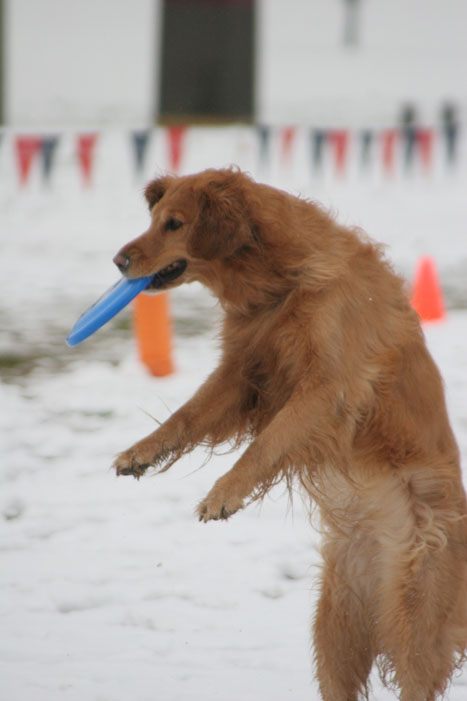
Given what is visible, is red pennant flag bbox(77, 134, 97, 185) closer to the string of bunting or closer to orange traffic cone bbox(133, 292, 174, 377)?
the string of bunting

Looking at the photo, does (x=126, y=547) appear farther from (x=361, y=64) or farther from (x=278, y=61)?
(x=361, y=64)

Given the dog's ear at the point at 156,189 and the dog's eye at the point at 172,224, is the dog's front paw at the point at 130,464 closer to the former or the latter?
the dog's eye at the point at 172,224

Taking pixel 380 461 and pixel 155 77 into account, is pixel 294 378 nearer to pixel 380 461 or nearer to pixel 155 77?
pixel 380 461

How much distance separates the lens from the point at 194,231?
9.21ft

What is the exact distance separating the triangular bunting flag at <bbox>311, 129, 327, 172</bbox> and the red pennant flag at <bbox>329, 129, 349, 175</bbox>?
0.20 meters

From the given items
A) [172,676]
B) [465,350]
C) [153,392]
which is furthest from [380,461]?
[465,350]

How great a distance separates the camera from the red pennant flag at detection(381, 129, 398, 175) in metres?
15.1

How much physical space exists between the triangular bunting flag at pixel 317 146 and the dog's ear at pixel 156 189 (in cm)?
1140

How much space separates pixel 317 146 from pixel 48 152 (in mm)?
4122

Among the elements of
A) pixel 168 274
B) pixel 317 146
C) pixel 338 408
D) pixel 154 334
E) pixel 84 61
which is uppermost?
pixel 84 61

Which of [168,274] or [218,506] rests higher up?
[168,274]

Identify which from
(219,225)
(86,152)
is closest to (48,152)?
(86,152)

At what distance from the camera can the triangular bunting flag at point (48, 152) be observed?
468 inches

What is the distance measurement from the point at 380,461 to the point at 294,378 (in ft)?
1.21
